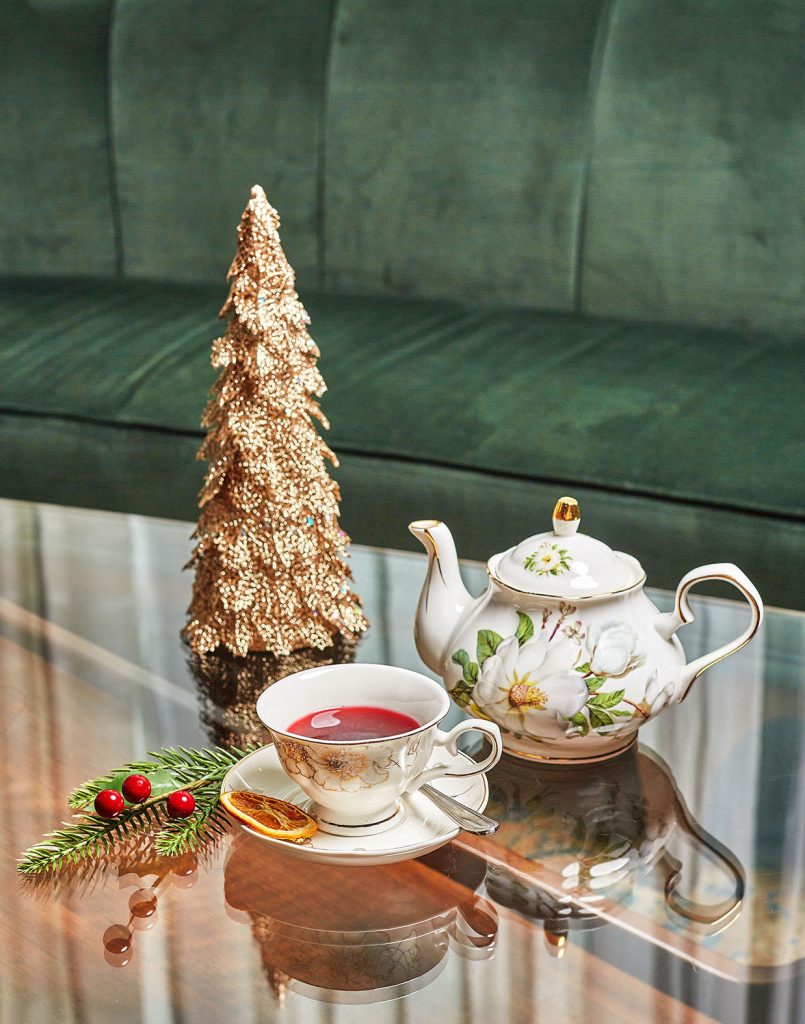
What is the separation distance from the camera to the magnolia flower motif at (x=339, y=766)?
→ 0.59 meters

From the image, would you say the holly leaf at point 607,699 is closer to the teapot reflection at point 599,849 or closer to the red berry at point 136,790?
the teapot reflection at point 599,849

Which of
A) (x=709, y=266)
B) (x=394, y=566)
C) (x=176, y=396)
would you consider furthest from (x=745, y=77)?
(x=394, y=566)

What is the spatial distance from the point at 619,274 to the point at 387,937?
1463 millimetres

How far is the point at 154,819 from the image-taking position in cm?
64

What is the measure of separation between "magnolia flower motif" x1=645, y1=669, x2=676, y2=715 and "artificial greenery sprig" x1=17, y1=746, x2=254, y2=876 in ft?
0.81

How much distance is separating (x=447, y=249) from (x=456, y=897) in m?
1.51

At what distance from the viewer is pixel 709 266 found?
1.78m

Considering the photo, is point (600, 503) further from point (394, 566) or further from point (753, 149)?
point (753, 149)

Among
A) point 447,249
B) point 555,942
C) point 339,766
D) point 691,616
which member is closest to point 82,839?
point 339,766

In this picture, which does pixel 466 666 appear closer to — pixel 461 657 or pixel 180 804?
pixel 461 657

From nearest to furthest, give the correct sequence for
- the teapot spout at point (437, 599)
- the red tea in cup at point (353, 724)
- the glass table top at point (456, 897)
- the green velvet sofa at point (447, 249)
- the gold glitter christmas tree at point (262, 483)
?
the glass table top at point (456, 897), the red tea in cup at point (353, 724), the teapot spout at point (437, 599), the gold glitter christmas tree at point (262, 483), the green velvet sofa at point (447, 249)

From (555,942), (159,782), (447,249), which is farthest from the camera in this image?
(447,249)

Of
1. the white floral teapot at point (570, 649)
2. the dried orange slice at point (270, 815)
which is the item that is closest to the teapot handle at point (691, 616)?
the white floral teapot at point (570, 649)

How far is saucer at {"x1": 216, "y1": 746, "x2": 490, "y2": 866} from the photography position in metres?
0.59
